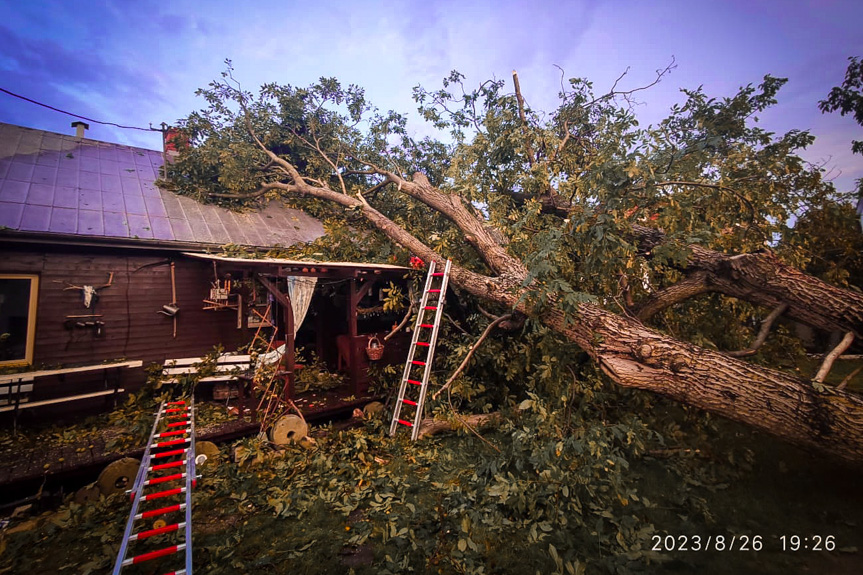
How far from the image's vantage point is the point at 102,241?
648cm

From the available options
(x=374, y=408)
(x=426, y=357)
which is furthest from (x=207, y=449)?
(x=426, y=357)

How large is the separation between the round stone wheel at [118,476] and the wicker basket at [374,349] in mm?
3715

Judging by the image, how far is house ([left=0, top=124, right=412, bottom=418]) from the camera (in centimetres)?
617

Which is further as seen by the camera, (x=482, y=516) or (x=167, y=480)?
(x=482, y=516)

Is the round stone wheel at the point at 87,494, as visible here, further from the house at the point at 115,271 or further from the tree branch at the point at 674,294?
the tree branch at the point at 674,294

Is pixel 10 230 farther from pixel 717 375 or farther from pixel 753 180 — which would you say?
pixel 753 180

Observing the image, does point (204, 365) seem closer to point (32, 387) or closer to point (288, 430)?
point (32, 387)

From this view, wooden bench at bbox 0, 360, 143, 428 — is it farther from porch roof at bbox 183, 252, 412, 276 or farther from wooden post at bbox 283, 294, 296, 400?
wooden post at bbox 283, 294, 296, 400

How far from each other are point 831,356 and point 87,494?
815 cm

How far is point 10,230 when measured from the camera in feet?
18.7

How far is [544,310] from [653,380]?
4.70 ft

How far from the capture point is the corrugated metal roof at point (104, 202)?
6.48m

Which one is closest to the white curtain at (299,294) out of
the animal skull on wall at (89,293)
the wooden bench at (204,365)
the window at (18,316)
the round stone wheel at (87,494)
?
the wooden bench at (204,365)

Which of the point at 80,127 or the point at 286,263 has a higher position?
the point at 80,127
